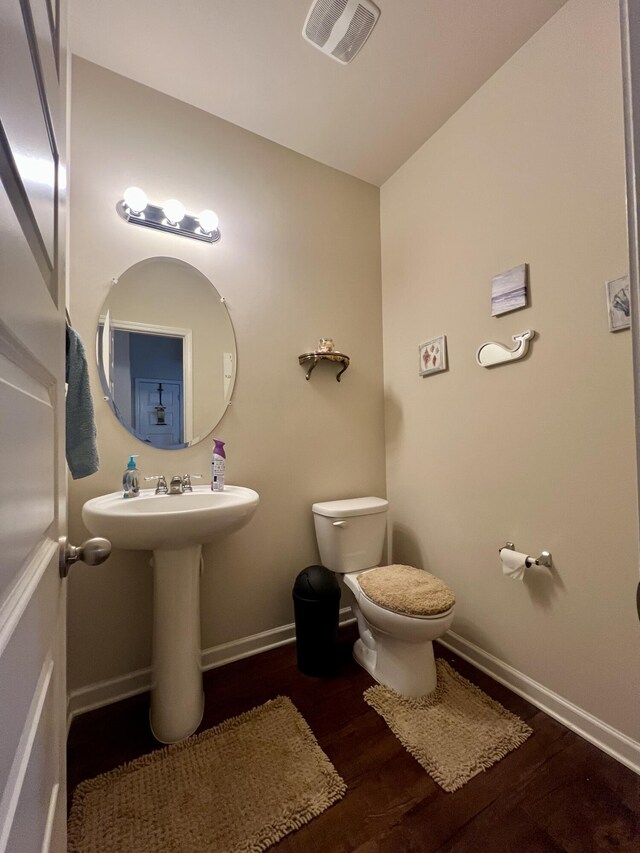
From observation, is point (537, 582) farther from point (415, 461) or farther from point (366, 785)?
point (366, 785)

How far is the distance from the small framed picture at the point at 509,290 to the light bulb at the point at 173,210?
136cm

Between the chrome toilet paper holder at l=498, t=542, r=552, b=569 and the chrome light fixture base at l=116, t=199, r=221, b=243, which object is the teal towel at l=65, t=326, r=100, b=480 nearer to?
the chrome light fixture base at l=116, t=199, r=221, b=243

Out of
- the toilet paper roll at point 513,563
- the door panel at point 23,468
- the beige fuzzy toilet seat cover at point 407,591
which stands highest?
the door panel at point 23,468

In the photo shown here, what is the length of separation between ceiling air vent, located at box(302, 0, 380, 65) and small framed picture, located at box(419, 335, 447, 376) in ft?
3.88

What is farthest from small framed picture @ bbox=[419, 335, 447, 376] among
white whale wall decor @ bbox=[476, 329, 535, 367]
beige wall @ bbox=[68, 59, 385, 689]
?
beige wall @ bbox=[68, 59, 385, 689]

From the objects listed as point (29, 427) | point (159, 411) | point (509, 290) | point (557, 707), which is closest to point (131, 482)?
point (159, 411)

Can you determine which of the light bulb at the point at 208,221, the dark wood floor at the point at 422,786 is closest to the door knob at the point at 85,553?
the dark wood floor at the point at 422,786

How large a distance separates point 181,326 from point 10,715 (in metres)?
1.45

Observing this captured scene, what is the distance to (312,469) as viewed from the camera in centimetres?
176

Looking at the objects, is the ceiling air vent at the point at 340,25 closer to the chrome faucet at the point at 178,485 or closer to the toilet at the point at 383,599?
the chrome faucet at the point at 178,485

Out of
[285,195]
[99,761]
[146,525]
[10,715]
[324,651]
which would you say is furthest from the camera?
[285,195]

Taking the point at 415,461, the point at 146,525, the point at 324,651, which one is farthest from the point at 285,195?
the point at 324,651

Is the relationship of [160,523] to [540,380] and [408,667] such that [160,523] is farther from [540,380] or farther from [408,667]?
[540,380]

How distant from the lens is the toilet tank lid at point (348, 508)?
1.60 meters
